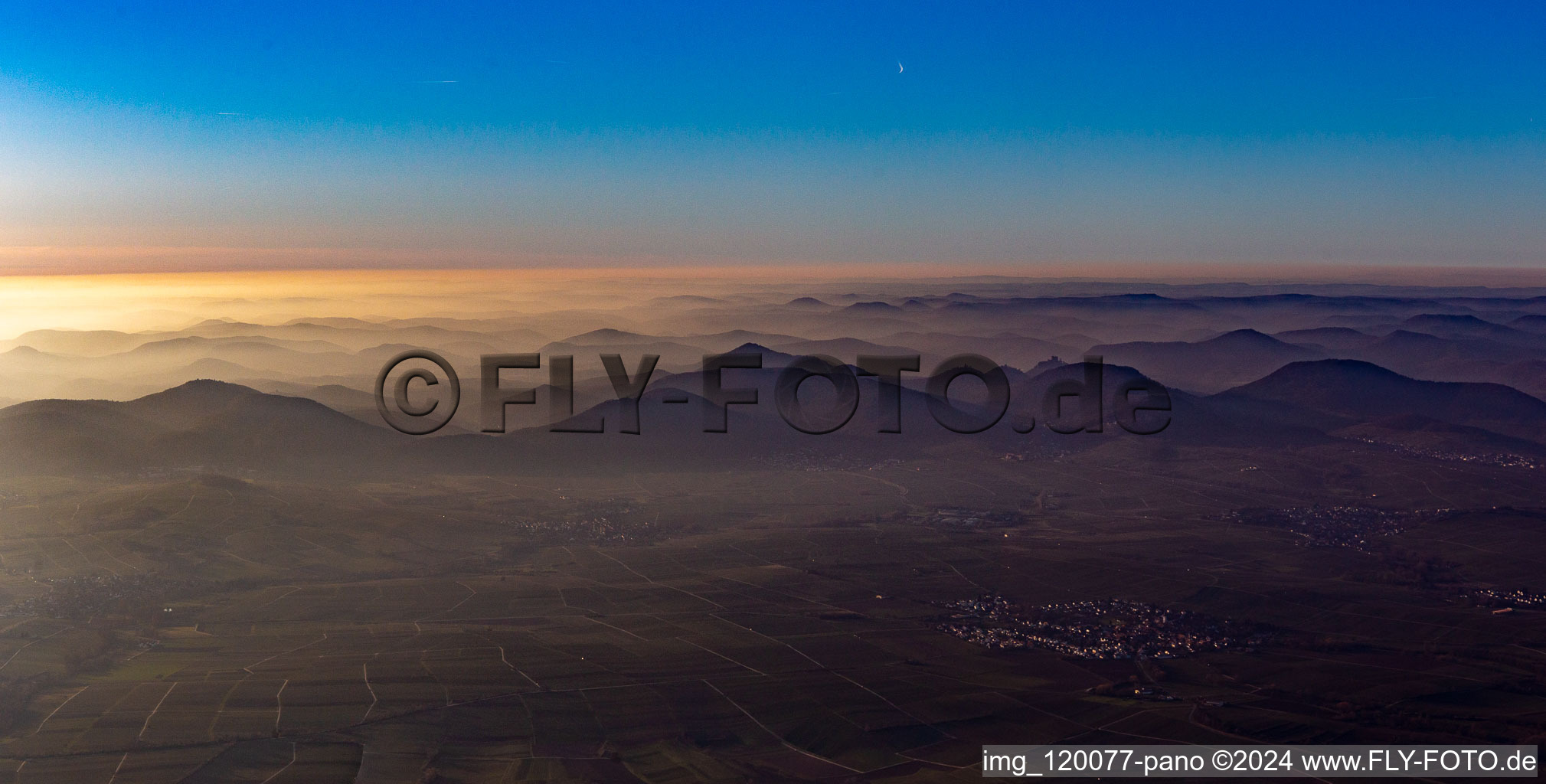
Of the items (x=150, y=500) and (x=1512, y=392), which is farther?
(x=1512, y=392)

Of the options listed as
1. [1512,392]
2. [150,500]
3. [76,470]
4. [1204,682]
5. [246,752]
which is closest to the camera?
[246,752]

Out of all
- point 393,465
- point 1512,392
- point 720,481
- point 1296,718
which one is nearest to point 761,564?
point 1296,718

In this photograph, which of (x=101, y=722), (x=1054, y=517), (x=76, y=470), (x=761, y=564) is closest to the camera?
(x=101, y=722)

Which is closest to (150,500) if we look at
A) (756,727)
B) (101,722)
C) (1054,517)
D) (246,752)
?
(101,722)

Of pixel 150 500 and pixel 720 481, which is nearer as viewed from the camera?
pixel 150 500

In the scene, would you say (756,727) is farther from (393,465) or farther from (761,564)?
(393,465)

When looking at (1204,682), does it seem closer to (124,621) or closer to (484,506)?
(124,621)

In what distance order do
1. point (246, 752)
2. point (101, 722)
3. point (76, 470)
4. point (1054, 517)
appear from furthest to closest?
point (76, 470), point (1054, 517), point (101, 722), point (246, 752)
